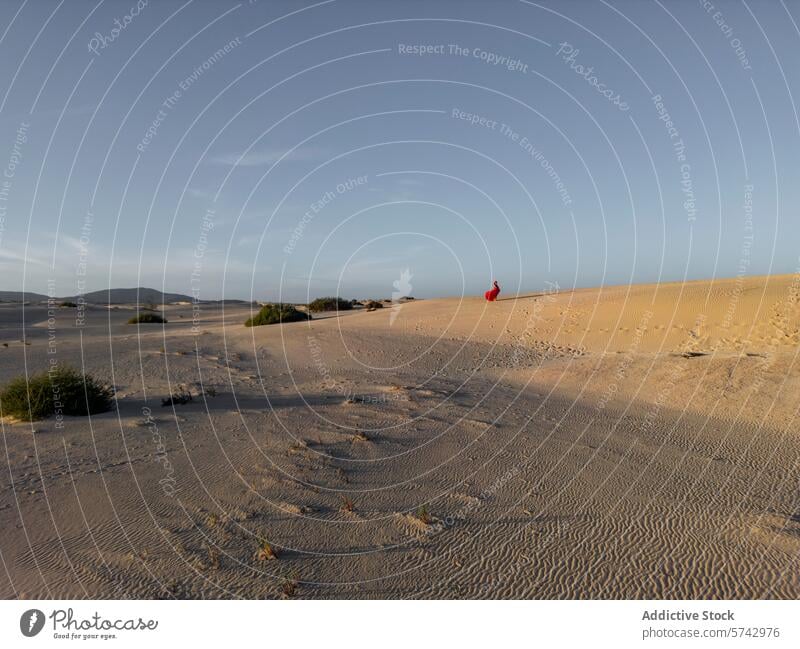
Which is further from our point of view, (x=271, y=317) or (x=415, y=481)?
(x=271, y=317)

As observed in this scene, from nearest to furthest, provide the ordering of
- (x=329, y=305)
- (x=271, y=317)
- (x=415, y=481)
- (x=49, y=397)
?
(x=415, y=481) < (x=49, y=397) < (x=271, y=317) < (x=329, y=305)

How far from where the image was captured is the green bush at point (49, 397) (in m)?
9.39

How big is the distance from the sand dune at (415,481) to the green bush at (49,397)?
A: 0.50 metres

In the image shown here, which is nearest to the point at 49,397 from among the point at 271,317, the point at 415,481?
the point at 415,481

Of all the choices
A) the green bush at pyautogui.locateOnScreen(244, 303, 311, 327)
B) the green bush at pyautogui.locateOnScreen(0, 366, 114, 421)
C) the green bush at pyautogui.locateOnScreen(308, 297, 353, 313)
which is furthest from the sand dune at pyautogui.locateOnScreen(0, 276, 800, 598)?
the green bush at pyautogui.locateOnScreen(308, 297, 353, 313)

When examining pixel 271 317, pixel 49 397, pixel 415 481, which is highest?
pixel 271 317

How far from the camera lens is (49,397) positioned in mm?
9555

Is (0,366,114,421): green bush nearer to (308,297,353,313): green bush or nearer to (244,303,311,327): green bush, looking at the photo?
(244,303,311,327): green bush

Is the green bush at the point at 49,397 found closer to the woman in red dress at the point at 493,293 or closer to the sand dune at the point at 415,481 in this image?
the sand dune at the point at 415,481

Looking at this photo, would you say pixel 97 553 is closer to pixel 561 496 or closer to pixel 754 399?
pixel 561 496

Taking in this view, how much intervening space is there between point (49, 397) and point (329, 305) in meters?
36.8

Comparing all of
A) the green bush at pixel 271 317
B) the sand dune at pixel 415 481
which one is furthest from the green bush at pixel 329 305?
the sand dune at pixel 415 481

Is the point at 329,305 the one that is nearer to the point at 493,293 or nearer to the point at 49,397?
the point at 493,293

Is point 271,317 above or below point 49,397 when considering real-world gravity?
above
